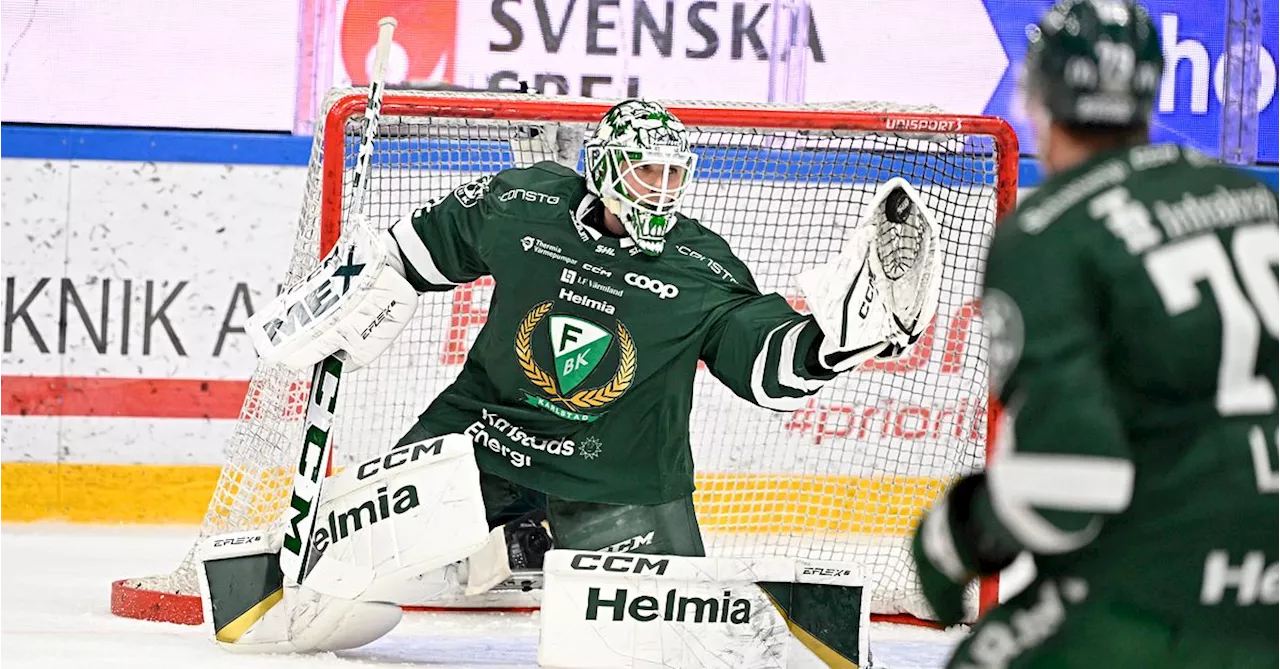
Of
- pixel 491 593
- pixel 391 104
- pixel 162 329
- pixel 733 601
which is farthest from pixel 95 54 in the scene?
pixel 733 601

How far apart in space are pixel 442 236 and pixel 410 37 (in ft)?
7.15

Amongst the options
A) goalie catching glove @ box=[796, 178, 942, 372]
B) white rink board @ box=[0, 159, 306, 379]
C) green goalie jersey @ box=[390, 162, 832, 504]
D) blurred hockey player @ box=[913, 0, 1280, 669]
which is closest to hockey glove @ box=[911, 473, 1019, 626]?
blurred hockey player @ box=[913, 0, 1280, 669]

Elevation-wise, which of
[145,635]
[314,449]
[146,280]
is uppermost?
→ [146,280]

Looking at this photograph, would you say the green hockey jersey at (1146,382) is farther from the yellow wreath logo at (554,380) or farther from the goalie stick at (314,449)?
the goalie stick at (314,449)

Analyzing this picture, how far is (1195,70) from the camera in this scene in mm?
5859

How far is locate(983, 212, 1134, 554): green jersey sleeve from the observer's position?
141 centimetres

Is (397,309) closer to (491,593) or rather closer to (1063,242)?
(491,593)

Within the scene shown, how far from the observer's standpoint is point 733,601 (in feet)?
10.7

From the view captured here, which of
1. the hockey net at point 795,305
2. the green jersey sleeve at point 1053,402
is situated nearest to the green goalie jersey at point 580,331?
the hockey net at point 795,305

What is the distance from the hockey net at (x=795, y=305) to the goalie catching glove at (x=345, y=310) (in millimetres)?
481

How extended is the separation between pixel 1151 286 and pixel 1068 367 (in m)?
0.10

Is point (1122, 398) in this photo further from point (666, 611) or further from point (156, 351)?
point (156, 351)

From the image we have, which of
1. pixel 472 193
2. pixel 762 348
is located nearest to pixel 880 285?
pixel 762 348

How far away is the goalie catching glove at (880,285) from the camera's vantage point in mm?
2986
